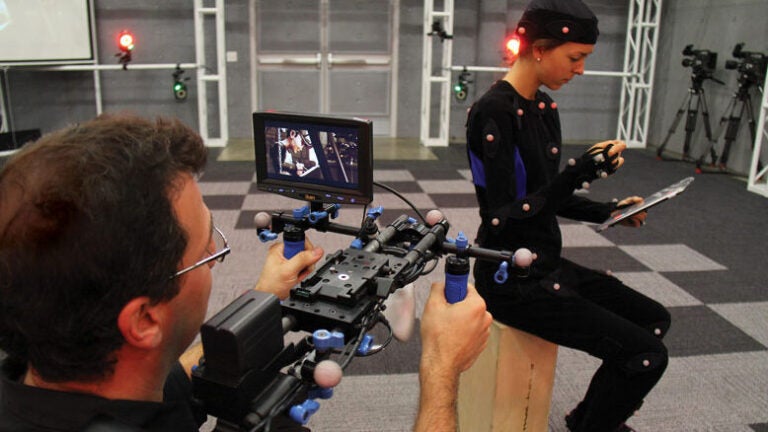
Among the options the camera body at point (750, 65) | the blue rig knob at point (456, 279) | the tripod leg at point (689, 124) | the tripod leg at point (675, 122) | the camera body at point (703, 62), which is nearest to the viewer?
the blue rig knob at point (456, 279)

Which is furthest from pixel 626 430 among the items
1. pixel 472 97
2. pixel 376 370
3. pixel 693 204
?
pixel 472 97

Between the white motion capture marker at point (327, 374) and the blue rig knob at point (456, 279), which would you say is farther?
the blue rig knob at point (456, 279)

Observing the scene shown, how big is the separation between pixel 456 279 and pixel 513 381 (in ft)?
3.13

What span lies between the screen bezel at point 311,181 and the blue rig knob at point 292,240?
0.24ft

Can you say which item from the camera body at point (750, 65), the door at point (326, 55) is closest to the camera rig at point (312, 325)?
the camera body at point (750, 65)

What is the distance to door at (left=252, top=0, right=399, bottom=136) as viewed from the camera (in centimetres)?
688

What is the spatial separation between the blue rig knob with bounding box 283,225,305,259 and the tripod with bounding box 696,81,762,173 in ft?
18.1

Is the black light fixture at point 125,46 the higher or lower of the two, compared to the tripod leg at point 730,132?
higher

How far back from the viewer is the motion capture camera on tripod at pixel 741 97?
5230 mm

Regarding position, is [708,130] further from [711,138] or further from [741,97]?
[741,97]

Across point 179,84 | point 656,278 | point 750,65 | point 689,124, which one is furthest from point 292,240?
point 689,124

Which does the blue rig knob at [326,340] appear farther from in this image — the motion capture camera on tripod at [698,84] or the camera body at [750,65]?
the motion capture camera on tripod at [698,84]

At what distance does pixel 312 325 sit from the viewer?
847 mm

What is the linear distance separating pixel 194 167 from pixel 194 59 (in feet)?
21.5
